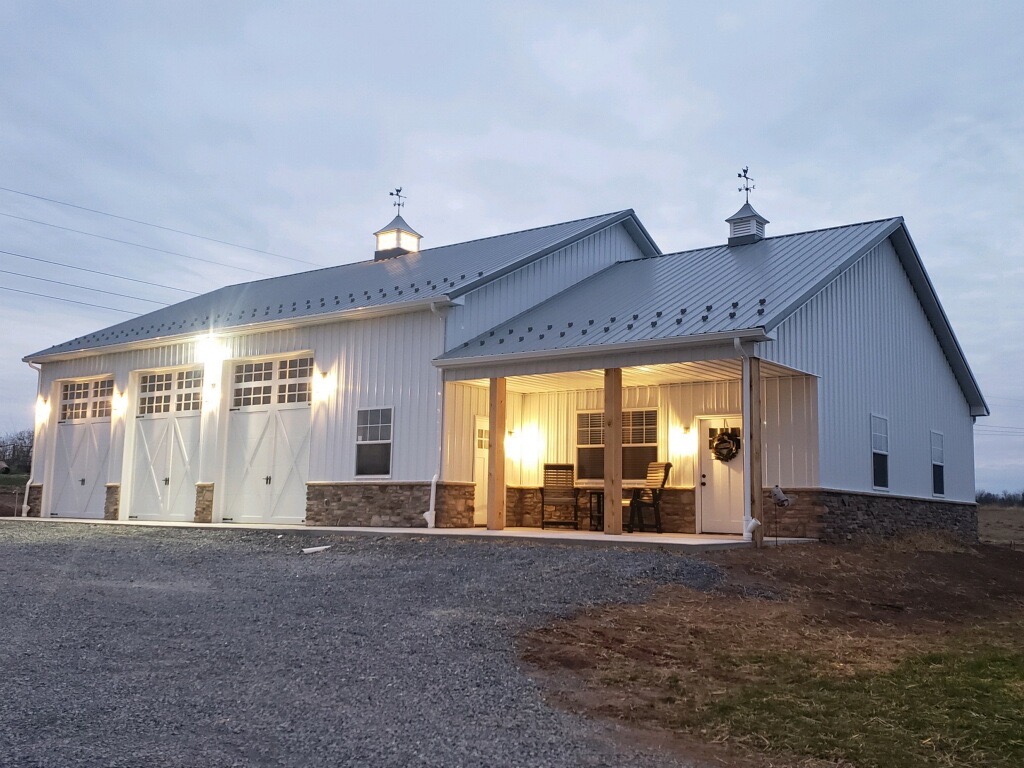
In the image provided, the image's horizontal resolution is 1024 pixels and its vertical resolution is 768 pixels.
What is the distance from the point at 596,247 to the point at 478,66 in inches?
273

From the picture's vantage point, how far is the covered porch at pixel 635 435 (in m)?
13.1

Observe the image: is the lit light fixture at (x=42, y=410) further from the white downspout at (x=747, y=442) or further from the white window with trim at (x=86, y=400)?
the white downspout at (x=747, y=442)

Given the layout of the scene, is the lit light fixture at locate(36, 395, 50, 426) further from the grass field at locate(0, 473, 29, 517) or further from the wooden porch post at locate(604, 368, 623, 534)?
the wooden porch post at locate(604, 368, 623, 534)

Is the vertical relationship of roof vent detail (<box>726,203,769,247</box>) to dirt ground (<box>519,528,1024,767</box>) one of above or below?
above

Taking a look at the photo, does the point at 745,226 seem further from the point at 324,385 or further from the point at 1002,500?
the point at 1002,500

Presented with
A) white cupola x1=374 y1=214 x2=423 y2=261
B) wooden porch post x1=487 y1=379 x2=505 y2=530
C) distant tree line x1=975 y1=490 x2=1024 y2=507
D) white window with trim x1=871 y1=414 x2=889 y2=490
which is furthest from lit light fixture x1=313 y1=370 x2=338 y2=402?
distant tree line x1=975 y1=490 x2=1024 y2=507

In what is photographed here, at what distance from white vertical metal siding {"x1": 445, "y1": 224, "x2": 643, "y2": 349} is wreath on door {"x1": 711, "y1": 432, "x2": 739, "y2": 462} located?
4060mm

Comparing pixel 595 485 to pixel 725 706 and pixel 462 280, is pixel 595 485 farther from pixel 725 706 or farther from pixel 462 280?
pixel 725 706

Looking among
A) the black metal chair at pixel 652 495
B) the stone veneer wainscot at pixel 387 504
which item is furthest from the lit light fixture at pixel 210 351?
the black metal chair at pixel 652 495

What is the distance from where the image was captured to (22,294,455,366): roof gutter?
15.0m

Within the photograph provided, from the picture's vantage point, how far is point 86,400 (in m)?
20.9

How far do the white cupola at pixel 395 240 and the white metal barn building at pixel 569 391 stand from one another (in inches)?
51.4

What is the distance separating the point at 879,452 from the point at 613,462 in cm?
517

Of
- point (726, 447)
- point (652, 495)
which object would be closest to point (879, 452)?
point (726, 447)
